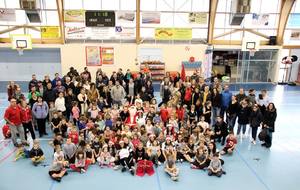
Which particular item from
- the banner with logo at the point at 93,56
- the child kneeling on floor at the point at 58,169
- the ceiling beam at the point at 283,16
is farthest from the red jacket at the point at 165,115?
the ceiling beam at the point at 283,16

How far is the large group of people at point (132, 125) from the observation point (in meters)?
8.55

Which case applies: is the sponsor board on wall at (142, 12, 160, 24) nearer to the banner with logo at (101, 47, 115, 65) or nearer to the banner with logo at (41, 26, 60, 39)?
the banner with logo at (101, 47, 115, 65)

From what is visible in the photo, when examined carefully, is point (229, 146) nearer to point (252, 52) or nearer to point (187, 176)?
point (187, 176)

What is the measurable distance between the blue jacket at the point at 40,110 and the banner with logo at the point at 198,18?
42.4 ft

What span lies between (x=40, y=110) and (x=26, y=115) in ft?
2.05

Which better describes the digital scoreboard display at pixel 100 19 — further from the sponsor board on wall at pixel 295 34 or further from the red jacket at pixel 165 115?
the sponsor board on wall at pixel 295 34

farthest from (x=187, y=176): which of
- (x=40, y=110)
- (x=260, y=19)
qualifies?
(x=260, y=19)

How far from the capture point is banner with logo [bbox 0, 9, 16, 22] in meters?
18.1

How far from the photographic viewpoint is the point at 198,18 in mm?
19531

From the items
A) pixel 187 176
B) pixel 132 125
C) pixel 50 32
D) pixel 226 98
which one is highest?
pixel 50 32

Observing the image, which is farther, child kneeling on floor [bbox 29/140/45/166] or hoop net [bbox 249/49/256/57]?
hoop net [bbox 249/49/256/57]

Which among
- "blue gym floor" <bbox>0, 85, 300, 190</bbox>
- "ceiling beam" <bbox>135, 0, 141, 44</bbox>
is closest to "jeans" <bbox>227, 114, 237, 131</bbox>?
"blue gym floor" <bbox>0, 85, 300, 190</bbox>

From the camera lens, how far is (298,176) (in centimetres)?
845

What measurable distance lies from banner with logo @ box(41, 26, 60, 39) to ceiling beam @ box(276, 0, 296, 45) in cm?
1583
